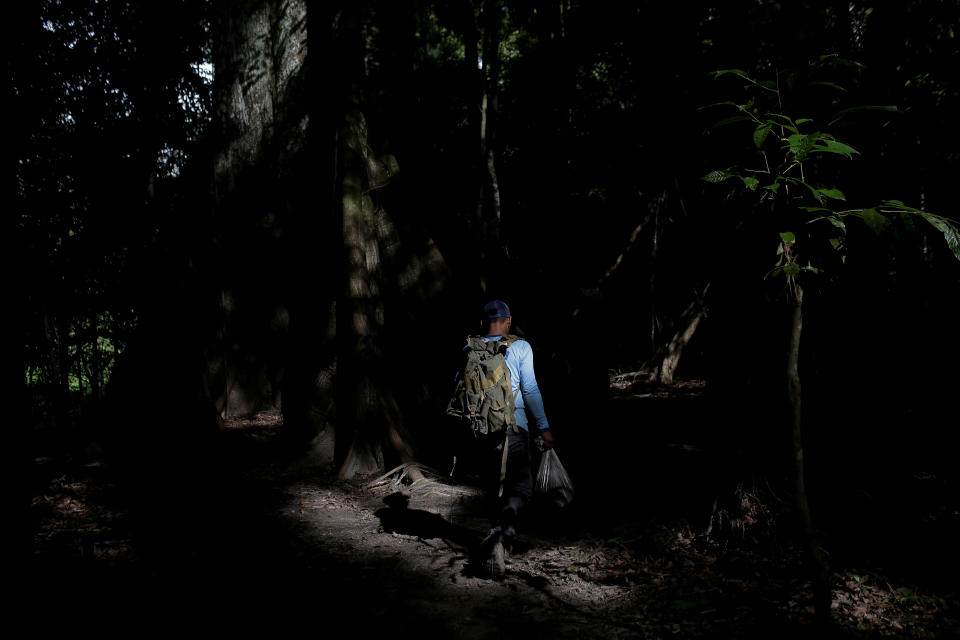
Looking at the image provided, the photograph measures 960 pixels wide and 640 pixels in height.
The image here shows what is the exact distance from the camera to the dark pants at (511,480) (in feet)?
15.9

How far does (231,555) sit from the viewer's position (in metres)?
5.35

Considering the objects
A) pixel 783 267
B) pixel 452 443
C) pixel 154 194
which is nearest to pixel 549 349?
pixel 452 443

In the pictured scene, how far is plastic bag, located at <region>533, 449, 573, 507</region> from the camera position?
4938mm

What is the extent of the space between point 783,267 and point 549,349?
6652mm

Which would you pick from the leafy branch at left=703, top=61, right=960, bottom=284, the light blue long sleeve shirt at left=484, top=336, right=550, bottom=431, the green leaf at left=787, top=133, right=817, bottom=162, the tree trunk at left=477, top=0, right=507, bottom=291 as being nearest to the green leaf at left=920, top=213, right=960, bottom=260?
the leafy branch at left=703, top=61, right=960, bottom=284

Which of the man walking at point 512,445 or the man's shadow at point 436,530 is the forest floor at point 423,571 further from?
the man walking at point 512,445

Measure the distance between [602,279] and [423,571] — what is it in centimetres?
1210

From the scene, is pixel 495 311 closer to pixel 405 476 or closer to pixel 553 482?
pixel 553 482

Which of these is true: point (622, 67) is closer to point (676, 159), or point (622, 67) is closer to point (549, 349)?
point (676, 159)

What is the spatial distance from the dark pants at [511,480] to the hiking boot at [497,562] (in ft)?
0.39

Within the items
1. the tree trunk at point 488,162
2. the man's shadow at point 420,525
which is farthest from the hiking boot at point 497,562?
the tree trunk at point 488,162

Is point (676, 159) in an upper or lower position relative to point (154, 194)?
lower

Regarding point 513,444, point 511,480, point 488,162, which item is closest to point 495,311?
point 513,444

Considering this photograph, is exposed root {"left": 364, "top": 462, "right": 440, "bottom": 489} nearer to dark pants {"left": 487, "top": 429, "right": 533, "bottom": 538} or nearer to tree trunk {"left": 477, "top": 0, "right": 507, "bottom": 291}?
dark pants {"left": 487, "top": 429, "right": 533, "bottom": 538}
